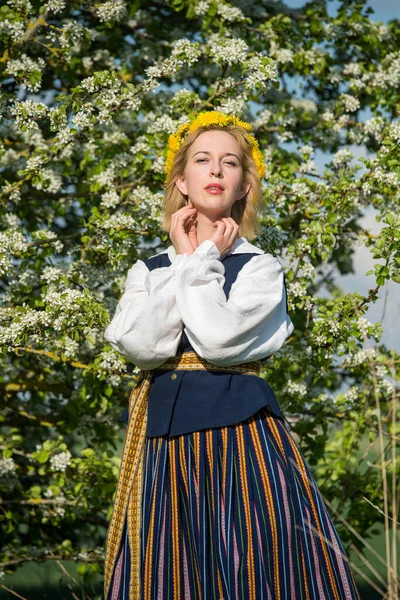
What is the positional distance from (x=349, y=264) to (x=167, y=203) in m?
2.44

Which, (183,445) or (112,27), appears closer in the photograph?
(183,445)

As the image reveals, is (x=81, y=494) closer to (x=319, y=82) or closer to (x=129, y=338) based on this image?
(x=129, y=338)

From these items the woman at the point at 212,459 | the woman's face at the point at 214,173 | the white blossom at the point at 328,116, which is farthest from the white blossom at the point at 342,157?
the woman at the point at 212,459

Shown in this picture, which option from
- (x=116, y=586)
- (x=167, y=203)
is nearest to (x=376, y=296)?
(x=167, y=203)

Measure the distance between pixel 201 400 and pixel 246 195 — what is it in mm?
782

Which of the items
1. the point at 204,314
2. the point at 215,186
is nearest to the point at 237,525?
the point at 204,314

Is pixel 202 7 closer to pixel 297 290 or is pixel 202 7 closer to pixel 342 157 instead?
pixel 342 157

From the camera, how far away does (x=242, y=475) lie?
2273 mm

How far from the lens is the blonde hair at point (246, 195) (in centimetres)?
279

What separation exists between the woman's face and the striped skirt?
Answer: 0.65 metres

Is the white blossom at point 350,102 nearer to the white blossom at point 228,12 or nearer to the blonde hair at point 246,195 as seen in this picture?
the white blossom at point 228,12

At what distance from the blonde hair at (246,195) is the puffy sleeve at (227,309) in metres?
0.40

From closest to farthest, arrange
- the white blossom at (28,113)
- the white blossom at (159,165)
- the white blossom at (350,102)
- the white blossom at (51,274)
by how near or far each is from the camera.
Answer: the white blossom at (28,113) < the white blossom at (51,274) < the white blossom at (159,165) < the white blossom at (350,102)

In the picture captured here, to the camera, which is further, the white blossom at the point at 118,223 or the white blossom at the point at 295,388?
the white blossom at the point at 295,388
